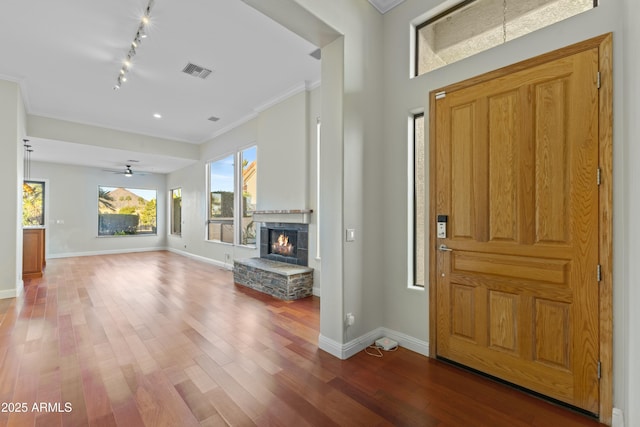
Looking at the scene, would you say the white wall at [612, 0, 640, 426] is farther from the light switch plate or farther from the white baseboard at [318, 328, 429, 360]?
the light switch plate

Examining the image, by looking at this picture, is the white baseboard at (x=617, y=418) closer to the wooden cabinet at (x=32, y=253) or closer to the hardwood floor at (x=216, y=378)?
the hardwood floor at (x=216, y=378)

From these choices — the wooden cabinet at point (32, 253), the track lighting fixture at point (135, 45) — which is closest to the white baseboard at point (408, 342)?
the track lighting fixture at point (135, 45)

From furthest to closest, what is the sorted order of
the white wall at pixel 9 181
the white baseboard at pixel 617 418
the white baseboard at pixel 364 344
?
the white wall at pixel 9 181, the white baseboard at pixel 364 344, the white baseboard at pixel 617 418

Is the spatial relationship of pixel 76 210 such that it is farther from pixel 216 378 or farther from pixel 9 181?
pixel 216 378

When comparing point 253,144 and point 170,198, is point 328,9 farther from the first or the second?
point 170,198

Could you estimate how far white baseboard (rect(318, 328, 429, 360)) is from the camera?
2.54 metres

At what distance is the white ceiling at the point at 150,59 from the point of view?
2961 millimetres

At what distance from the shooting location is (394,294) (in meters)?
2.82

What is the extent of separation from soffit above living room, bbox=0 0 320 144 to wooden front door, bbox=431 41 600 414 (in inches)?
92.4

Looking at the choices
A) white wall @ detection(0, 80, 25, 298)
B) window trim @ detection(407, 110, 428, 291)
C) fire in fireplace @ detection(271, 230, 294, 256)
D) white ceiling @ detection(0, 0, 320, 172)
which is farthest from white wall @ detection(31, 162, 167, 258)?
window trim @ detection(407, 110, 428, 291)

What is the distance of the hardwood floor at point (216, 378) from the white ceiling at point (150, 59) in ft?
10.9

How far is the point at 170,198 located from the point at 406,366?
10.3 m

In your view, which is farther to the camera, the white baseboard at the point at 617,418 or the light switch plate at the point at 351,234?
the light switch plate at the point at 351,234

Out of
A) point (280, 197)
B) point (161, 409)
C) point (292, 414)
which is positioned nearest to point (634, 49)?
point (292, 414)
